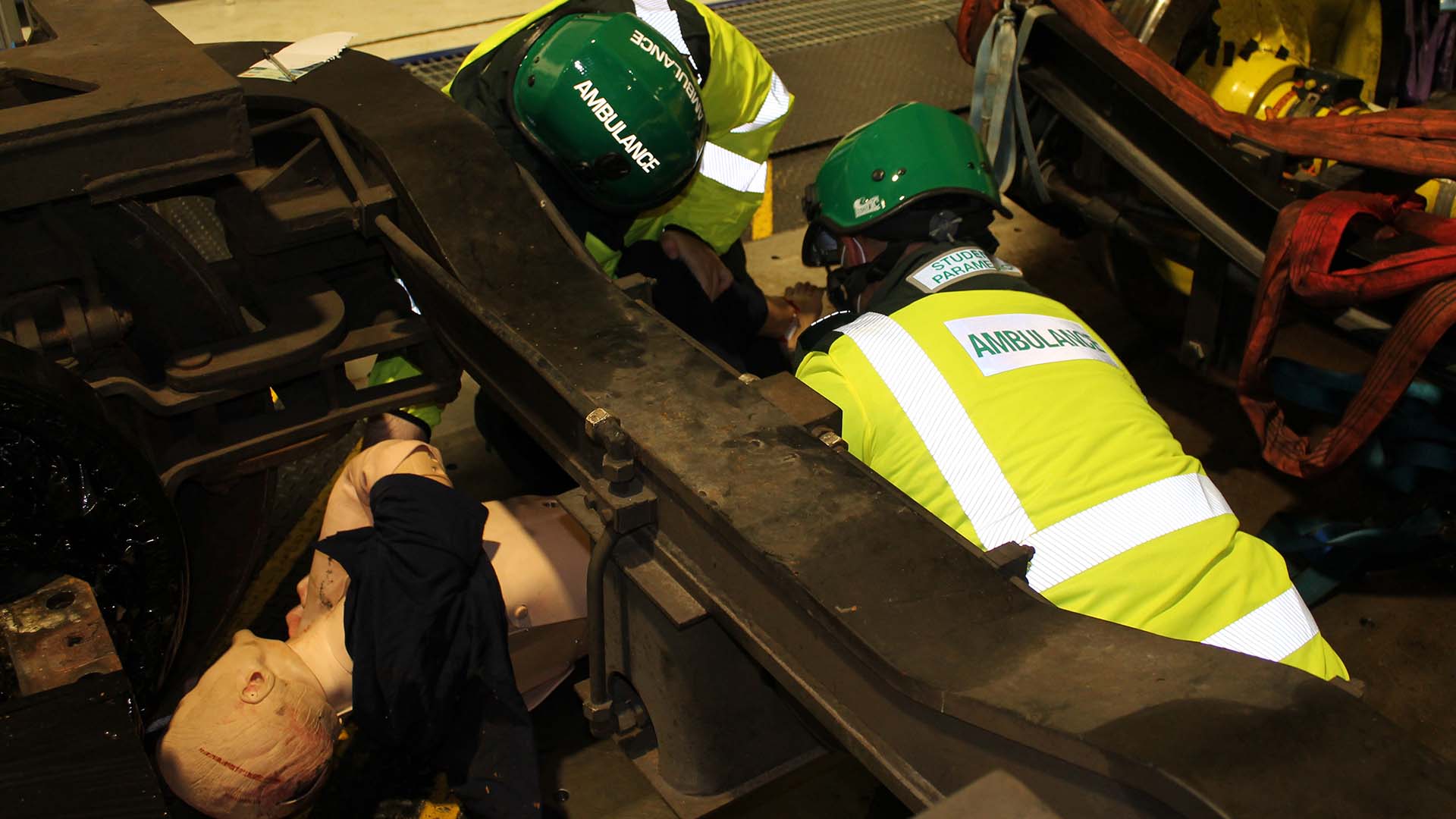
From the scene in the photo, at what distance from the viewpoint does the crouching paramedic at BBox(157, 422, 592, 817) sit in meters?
2.37

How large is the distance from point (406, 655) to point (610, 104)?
139cm

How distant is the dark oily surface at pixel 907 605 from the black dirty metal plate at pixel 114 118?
0.43 meters

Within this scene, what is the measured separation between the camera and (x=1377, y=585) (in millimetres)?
3564

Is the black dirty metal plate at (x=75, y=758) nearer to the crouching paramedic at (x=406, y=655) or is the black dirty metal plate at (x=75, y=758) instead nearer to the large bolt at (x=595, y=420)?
the large bolt at (x=595, y=420)

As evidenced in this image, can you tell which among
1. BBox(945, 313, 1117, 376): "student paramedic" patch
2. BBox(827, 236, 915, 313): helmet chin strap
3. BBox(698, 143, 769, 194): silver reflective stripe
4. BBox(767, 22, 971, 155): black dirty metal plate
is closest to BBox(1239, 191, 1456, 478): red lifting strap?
BBox(945, 313, 1117, 376): "student paramedic" patch

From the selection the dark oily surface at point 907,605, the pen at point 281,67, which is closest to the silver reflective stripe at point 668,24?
the pen at point 281,67

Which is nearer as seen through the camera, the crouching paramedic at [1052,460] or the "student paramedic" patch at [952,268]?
the crouching paramedic at [1052,460]

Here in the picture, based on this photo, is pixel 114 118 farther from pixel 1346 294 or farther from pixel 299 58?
pixel 1346 294

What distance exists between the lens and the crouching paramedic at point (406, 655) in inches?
93.4

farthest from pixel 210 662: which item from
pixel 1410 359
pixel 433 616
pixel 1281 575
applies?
pixel 1410 359

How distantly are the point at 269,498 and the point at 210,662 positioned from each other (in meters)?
→ 0.41

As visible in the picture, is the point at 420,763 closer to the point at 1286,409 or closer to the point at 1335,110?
the point at 1286,409

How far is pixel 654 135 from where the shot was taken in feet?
9.76

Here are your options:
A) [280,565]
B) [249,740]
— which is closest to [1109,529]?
[249,740]
